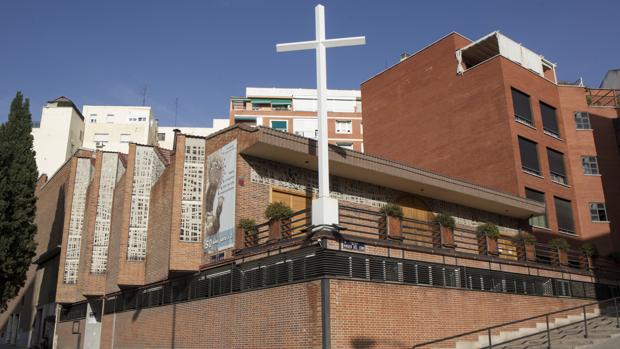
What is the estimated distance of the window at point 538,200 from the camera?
96.3 feet

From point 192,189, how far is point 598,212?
79.1ft

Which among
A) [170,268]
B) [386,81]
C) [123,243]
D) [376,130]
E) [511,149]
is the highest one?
[386,81]

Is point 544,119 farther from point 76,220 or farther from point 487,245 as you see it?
point 76,220

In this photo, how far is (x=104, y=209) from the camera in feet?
95.1

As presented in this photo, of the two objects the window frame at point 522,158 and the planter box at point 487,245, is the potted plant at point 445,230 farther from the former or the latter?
the window frame at point 522,158

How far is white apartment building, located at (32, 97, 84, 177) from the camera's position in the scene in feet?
224

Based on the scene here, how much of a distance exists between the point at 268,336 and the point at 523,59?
2508 centimetres

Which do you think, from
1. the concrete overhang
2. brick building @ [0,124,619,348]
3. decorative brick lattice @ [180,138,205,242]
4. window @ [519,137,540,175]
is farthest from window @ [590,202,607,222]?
decorative brick lattice @ [180,138,205,242]

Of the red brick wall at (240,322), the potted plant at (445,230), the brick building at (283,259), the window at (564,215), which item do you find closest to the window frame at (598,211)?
the window at (564,215)

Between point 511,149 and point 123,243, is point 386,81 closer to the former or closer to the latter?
point 511,149

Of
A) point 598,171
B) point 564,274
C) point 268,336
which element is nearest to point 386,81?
point 598,171

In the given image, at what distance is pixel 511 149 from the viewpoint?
96.6 ft

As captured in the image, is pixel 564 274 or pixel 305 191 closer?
pixel 305 191

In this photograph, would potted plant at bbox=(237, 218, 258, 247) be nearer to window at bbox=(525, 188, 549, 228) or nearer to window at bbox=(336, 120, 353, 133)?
window at bbox=(525, 188, 549, 228)
